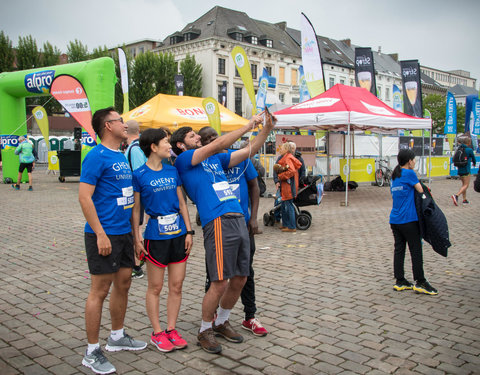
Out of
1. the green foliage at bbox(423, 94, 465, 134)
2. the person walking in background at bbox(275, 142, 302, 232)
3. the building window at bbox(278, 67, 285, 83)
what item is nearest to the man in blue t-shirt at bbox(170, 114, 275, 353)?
the person walking in background at bbox(275, 142, 302, 232)

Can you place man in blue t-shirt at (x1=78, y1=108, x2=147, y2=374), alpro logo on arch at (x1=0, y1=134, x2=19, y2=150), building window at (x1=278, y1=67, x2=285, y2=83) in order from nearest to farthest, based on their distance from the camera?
man in blue t-shirt at (x1=78, y1=108, x2=147, y2=374) < alpro logo on arch at (x1=0, y1=134, x2=19, y2=150) < building window at (x1=278, y1=67, x2=285, y2=83)

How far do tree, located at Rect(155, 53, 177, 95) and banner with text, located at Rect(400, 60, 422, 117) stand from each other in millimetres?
29397

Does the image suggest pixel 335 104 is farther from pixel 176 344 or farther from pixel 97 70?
pixel 176 344

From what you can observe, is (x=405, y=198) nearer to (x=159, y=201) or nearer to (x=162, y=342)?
(x=159, y=201)

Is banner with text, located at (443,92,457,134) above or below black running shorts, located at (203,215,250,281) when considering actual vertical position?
above

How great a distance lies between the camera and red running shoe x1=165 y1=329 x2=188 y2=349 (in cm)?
353

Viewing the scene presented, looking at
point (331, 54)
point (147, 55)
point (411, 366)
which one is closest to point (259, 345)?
point (411, 366)

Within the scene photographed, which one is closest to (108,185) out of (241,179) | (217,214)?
(217,214)

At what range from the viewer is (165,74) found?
47.2 meters

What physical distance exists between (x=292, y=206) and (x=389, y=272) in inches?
129

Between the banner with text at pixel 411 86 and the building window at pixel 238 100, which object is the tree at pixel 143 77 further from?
the banner with text at pixel 411 86

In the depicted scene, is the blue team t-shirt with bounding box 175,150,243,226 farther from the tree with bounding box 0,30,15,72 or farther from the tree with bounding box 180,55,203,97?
the tree with bounding box 180,55,203,97

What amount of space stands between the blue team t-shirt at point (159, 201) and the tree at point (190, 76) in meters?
48.1

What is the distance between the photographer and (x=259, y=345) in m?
3.64
